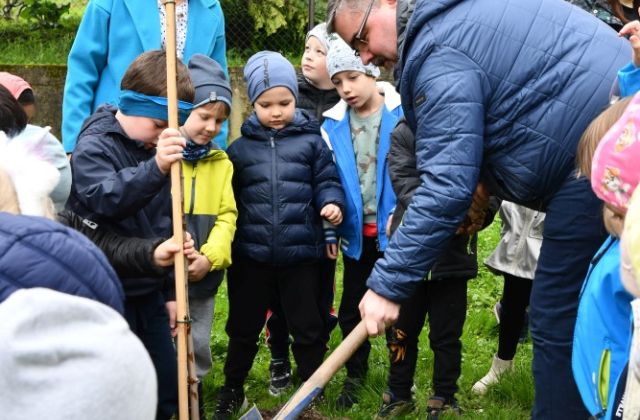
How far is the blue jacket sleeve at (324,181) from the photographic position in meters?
4.70

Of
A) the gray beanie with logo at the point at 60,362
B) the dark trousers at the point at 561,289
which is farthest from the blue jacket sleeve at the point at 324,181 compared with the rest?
the gray beanie with logo at the point at 60,362

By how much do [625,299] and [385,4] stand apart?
4.65ft

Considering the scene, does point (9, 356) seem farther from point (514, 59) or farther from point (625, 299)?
point (514, 59)

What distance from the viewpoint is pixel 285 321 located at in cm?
506

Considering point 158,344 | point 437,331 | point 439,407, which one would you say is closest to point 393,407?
point 439,407

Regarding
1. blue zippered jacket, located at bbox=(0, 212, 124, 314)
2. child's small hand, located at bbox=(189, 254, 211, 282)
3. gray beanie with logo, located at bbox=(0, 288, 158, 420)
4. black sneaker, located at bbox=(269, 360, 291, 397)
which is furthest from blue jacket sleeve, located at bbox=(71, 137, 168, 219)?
gray beanie with logo, located at bbox=(0, 288, 158, 420)

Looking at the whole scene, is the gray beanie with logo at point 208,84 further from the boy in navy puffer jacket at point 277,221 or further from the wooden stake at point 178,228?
the wooden stake at point 178,228

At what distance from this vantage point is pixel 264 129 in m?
4.68

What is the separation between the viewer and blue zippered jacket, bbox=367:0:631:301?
315 centimetres

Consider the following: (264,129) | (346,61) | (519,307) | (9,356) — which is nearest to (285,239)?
(264,129)

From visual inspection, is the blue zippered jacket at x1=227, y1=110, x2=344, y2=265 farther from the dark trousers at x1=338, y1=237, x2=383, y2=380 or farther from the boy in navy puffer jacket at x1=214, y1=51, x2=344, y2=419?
the dark trousers at x1=338, y1=237, x2=383, y2=380

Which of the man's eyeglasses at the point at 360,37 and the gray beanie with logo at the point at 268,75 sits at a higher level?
the man's eyeglasses at the point at 360,37

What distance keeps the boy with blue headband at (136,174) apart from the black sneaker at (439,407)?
127cm

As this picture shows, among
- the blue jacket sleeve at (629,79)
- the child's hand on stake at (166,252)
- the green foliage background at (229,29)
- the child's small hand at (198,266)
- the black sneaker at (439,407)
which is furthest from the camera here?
the green foliage background at (229,29)
